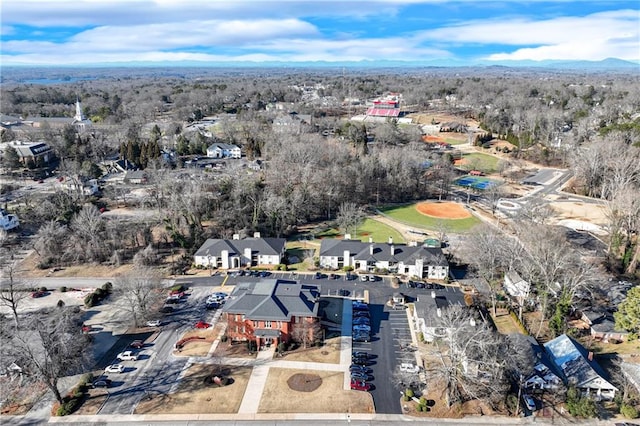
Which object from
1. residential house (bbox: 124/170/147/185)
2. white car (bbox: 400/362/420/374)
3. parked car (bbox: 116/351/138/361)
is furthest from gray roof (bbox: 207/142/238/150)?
white car (bbox: 400/362/420/374)

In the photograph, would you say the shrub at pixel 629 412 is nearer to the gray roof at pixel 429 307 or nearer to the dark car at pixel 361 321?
the gray roof at pixel 429 307

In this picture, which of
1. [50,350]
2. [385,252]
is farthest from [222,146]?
[50,350]

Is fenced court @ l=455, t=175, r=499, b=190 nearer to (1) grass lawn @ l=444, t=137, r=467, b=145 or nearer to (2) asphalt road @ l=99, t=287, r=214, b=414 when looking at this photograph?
(1) grass lawn @ l=444, t=137, r=467, b=145

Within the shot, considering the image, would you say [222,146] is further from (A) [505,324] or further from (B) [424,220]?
(A) [505,324]

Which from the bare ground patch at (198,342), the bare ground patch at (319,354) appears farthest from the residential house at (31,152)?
the bare ground patch at (319,354)

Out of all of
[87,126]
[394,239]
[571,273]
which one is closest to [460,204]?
[394,239]
